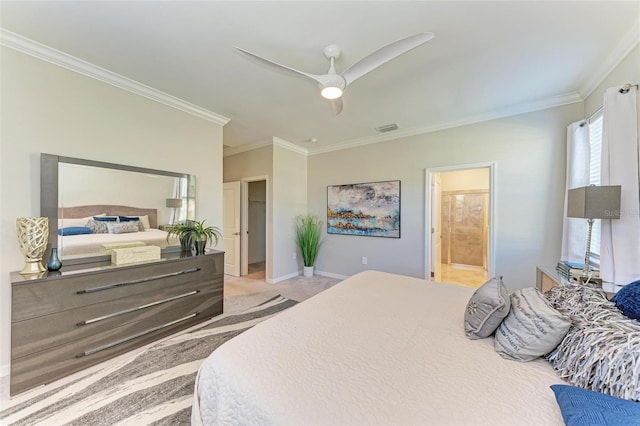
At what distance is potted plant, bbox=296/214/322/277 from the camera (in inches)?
182

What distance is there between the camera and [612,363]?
2.63 ft

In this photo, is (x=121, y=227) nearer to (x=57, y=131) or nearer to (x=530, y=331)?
(x=57, y=131)

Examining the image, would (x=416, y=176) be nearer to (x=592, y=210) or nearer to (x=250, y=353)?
(x=592, y=210)

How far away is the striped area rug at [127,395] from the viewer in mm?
1416

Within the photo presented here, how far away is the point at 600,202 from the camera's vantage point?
176cm

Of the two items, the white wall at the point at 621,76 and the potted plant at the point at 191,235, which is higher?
the white wall at the point at 621,76

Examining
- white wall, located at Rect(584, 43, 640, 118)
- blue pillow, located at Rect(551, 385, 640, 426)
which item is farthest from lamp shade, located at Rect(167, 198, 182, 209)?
white wall, located at Rect(584, 43, 640, 118)

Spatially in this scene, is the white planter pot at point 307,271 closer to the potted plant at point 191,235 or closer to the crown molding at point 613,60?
the potted plant at point 191,235

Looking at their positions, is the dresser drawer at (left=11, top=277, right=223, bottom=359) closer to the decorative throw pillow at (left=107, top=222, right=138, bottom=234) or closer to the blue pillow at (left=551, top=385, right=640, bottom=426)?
the decorative throw pillow at (left=107, top=222, right=138, bottom=234)

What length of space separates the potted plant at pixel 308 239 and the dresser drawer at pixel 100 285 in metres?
2.21

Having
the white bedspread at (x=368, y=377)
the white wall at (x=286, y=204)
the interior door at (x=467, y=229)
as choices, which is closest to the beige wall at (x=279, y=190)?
the white wall at (x=286, y=204)

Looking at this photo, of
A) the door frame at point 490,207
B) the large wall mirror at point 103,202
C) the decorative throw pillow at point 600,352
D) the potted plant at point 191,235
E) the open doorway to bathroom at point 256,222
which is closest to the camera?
the decorative throw pillow at point 600,352

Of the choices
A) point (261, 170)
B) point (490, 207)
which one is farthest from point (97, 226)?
point (490, 207)

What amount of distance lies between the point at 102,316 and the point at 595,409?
283 centimetres
